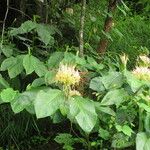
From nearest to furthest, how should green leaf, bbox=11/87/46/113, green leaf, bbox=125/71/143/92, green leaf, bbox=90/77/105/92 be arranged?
green leaf, bbox=125/71/143/92, green leaf, bbox=11/87/46/113, green leaf, bbox=90/77/105/92

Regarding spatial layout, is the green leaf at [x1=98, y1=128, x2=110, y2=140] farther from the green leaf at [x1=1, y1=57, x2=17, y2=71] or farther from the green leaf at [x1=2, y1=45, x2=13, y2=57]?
the green leaf at [x1=2, y1=45, x2=13, y2=57]

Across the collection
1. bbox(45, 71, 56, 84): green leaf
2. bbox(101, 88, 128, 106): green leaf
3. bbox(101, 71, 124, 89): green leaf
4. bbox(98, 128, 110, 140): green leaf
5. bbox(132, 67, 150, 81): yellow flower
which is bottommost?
bbox(98, 128, 110, 140): green leaf

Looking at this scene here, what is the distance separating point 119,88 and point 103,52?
4.20ft

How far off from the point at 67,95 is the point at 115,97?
29cm

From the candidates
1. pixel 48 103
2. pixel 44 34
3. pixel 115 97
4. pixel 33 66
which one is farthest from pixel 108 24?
pixel 48 103

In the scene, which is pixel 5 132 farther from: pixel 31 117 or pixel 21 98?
pixel 21 98

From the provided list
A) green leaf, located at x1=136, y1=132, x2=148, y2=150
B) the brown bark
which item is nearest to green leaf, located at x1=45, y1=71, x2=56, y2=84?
green leaf, located at x1=136, y1=132, x2=148, y2=150

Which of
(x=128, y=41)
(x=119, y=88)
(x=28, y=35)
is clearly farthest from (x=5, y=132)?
(x=128, y=41)

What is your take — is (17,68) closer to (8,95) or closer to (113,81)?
(8,95)

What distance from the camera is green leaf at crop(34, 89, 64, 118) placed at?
197 cm

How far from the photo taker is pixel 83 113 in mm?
2004

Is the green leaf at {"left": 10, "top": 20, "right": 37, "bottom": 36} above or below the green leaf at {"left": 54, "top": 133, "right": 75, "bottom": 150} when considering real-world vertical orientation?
above

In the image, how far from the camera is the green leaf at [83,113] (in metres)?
1.98

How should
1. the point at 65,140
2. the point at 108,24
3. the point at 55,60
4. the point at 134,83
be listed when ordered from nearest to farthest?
the point at 134,83, the point at 55,60, the point at 65,140, the point at 108,24
